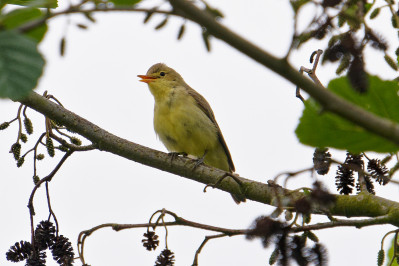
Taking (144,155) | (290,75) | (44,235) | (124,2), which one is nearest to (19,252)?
(44,235)

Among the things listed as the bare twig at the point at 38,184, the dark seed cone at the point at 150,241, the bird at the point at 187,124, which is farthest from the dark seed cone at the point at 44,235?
the bird at the point at 187,124

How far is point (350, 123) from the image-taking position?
5.10ft

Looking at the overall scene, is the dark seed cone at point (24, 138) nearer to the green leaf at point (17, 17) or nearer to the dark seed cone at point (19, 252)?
Answer: the dark seed cone at point (19, 252)

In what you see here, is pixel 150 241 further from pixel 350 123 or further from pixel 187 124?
pixel 187 124

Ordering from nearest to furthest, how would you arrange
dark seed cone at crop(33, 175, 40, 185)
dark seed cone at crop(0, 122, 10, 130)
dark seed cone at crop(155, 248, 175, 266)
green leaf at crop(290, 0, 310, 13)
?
green leaf at crop(290, 0, 310, 13) < dark seed cone at crop(155, 248, 175, 266) < dark seed cone at crop(33, 175, 40, 185) < dark seed cone at crop(0, 122, 10, 130)

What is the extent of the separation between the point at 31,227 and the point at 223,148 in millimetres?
4881

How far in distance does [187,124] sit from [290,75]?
236 inches

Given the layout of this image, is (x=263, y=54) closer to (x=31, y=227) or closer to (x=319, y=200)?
(x=319, y=200)

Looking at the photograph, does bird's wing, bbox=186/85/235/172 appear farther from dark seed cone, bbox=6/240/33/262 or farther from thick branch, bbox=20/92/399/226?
dark seed cone, bbox=6/240/33/262

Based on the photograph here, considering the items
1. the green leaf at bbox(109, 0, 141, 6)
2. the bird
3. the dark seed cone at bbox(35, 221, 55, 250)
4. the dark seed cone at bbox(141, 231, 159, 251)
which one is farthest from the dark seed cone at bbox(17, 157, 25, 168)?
the bird

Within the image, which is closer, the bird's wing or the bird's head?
the bird's wing

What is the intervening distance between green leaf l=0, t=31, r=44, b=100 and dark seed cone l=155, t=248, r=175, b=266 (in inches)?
62.3

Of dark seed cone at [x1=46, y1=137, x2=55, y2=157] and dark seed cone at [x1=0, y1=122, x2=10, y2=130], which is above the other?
dark seed cone at [x1=0, y1=122, x2=10, y2=130]

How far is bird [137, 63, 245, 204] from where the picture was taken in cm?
728
